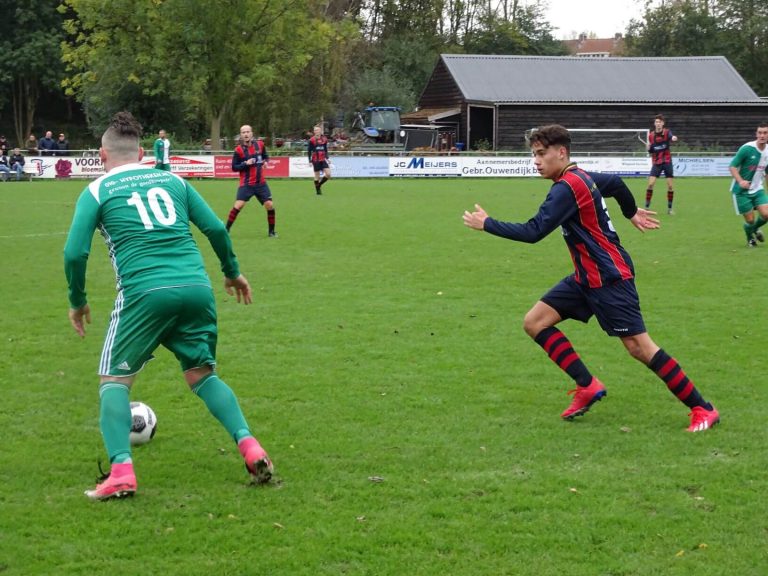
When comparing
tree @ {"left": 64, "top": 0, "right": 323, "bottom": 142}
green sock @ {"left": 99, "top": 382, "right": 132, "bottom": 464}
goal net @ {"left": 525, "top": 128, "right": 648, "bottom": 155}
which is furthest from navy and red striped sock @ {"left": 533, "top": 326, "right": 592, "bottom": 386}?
goal net @ {"left": 525, "top": 128, "right": 648, "bottom": 155}

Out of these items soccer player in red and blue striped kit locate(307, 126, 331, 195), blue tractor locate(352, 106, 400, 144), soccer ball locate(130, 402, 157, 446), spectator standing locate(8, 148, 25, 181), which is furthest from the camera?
blue tractor locate(352, 106, 400, 144)

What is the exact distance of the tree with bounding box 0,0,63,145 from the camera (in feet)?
166

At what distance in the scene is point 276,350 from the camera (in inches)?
327

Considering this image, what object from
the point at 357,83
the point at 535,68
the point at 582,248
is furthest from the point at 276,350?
the point at 357,83

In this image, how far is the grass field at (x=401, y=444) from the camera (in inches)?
170

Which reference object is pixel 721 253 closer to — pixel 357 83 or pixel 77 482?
pixel 77 482

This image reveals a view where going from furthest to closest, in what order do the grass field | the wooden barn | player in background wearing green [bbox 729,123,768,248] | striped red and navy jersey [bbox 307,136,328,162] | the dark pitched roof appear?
the dark pitched roof
the wooden barn
striped red and navy jersey [bbox 307,136,328,162]
player in background wearing green [bbox 729,123,768,248]
the grass field

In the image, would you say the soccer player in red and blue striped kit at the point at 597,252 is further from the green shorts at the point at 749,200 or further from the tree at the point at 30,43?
the tree at the point at 30,43

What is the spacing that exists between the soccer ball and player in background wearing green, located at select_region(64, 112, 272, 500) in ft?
2.00

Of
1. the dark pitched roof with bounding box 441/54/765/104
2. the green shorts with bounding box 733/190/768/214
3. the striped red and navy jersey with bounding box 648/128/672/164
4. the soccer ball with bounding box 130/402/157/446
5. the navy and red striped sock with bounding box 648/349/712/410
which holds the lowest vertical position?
the soccer ball with bounding box 130/402/157/446

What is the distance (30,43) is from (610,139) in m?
29.5

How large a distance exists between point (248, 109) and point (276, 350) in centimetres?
4395

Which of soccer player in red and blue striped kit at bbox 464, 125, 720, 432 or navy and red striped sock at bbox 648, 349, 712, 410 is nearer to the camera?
soccer player in red and blue striped kit at bbox 464, 125, 720, 432

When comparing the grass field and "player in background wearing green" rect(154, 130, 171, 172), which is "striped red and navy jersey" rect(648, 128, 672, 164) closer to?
the grass field
